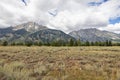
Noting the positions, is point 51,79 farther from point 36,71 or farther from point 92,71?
point 92,71

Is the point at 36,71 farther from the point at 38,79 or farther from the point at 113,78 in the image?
the point at 113,78

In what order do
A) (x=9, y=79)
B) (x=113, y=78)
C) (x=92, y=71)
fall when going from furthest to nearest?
1. (x=92, y=71)
2. (x=113, y=78)
3. (x=9, y=79)

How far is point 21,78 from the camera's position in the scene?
7.48m

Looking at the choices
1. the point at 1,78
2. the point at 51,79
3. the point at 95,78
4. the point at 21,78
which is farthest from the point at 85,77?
the point at 1,78

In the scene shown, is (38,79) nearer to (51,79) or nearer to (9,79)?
(51,79)

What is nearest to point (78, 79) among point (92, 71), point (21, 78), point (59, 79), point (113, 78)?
point (59, 79)

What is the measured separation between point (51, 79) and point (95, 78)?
9.37 feet

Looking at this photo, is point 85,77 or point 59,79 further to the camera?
point 85,77

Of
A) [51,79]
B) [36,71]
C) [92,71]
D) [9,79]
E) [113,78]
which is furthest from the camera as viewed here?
[92,71]

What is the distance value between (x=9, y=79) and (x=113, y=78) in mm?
5574

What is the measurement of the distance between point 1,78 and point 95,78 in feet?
17.3

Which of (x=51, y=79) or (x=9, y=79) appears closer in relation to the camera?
(x=9, y=79)

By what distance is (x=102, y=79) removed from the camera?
31.5ft

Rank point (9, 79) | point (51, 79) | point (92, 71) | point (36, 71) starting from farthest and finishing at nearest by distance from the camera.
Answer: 1. point (92, 71)
2. point (36, 71)
3. point (51, 79)
4. point (9, 79)
